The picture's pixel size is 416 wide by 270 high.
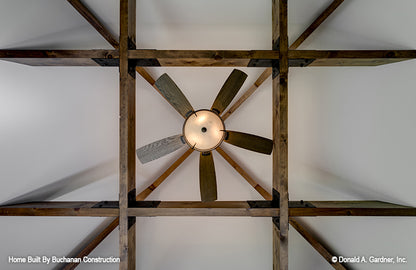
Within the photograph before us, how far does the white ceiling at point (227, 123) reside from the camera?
2.42m

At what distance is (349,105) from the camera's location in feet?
9.55

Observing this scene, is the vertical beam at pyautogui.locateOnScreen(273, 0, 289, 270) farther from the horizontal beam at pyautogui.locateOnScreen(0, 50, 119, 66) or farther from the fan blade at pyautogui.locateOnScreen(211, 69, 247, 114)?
the horizontal beam at pyautogui.locateOnScreen(0, 50, 119, 66)

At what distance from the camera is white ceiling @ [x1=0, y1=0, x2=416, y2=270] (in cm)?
242

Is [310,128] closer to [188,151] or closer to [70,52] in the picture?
[188,151]

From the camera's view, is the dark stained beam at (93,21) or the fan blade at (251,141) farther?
the dark stained beam at (93,21)

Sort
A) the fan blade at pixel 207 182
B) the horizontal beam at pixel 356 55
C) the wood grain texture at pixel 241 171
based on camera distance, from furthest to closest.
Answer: the wood grain texture at pixel 241 171
the fan blade at pixel 207 182
the horizontal beam at pixel 356 55

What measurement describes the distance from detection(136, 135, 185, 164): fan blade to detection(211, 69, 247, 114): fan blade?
2.05 ft

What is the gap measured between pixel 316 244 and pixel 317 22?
3.22 meters

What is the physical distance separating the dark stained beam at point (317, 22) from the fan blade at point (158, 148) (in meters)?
2.43

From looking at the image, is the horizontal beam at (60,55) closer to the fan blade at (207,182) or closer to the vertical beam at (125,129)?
the vertical beam at (125,129)

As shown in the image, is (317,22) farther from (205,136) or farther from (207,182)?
(207,182)

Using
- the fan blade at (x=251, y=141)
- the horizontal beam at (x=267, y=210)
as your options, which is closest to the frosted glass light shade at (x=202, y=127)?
the fan blade at (x=251, y=141)

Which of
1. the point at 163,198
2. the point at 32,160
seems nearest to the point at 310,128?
the point at 163,198

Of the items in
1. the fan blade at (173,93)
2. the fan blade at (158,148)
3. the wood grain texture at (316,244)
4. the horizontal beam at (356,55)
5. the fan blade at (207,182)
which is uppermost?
the horizontal beam at (356,55)
